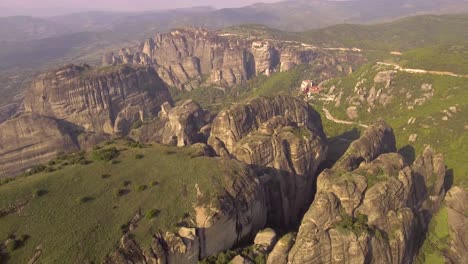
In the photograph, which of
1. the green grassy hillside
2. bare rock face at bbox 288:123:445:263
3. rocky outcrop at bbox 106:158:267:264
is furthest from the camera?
bare rock face at bbox 288:123:445:263

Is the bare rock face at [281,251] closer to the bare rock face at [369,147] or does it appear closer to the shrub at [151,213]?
the shrub at [151,213]

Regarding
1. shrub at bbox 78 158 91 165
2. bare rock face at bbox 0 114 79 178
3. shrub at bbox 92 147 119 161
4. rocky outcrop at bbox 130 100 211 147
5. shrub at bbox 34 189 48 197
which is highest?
shrub at bbox 92 147 119 161

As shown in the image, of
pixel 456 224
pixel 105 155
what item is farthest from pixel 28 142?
pixel 456 224

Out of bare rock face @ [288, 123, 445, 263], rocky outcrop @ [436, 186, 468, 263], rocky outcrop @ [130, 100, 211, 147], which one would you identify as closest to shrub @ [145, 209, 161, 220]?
bare rock face @ [288, 123, 445, 263]

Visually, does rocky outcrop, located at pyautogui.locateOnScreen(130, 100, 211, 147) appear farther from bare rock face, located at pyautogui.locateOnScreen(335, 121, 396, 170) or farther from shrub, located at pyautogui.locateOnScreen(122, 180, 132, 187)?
bare rock face, located at pyautogui.locateOnScreen(335, 121, 396, 170)

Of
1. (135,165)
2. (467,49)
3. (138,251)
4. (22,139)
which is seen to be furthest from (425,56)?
(22,139)

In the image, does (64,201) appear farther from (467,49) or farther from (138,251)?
(467,49)

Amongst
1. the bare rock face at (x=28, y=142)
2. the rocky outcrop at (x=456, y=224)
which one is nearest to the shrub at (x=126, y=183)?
the rocky outcrop at (x=456, y=224)
